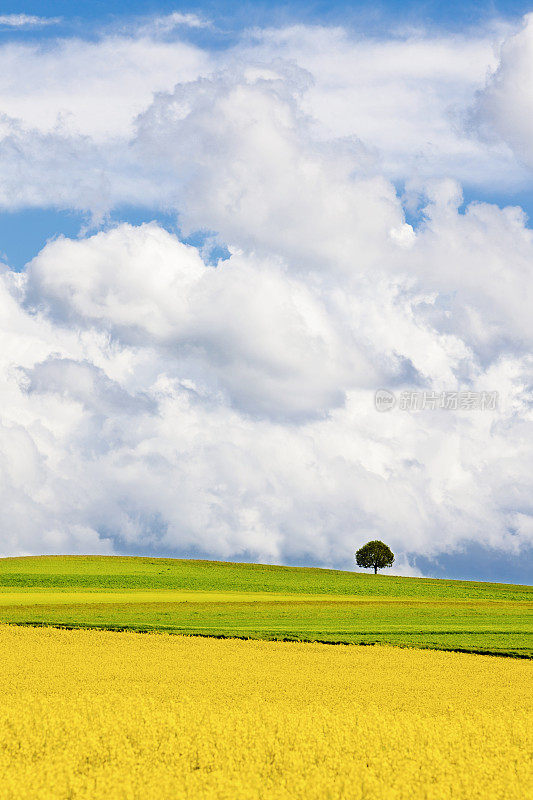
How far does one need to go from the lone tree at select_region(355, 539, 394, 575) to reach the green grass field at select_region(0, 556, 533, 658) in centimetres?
1626

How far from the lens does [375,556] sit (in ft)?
360

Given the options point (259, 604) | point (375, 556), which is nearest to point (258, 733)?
point (259, 604)

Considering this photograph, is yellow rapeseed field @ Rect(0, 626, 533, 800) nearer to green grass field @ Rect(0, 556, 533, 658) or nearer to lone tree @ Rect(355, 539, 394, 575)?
green grass field @ Rect(0, 556, 533, 658)

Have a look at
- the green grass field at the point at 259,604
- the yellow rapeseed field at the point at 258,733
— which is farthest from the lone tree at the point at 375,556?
the yellow rapeseed field at the point at 258,733

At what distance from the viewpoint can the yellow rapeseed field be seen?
38.0 feet

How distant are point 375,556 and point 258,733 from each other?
320ft

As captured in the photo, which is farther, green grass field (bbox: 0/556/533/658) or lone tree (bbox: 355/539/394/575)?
lone tree (bbox: 355/539/394/575)

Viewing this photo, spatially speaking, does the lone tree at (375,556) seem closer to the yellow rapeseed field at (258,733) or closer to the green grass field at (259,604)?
the green grass field at (259,604)

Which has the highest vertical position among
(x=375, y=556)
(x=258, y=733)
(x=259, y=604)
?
(x=375, y=556)

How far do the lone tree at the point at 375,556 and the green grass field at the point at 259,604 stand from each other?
1626 centimetres

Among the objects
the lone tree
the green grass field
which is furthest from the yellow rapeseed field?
the lone tree

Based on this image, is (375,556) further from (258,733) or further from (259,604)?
(258,733)

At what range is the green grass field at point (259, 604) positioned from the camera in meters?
39.6

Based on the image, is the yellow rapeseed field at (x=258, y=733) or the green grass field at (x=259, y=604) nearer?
the yellow rapeseed field at (x=258, y=733)
